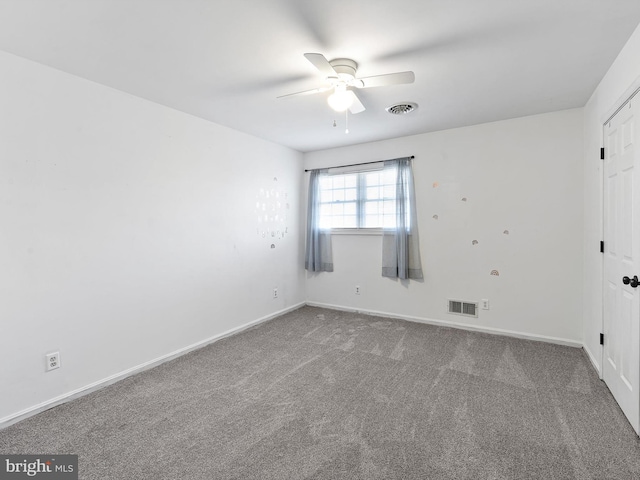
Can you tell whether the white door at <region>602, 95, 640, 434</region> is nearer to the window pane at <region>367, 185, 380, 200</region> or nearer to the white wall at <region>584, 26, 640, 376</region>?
the white wall at <region>584, 26, 640, 376</region>

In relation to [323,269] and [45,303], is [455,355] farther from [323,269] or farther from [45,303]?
[45,303]

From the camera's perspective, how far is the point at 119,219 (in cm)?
269

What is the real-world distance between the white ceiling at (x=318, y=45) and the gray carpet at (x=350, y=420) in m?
2.45

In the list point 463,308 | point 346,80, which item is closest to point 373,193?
point 463,308

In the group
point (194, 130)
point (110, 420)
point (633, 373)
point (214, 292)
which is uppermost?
point (194, 130)

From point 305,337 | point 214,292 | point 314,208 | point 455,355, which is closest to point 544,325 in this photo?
point 455,355

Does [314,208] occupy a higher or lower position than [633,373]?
higher

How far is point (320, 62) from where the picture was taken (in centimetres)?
192

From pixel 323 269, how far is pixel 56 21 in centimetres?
380

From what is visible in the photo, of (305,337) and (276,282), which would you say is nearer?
(305,337)

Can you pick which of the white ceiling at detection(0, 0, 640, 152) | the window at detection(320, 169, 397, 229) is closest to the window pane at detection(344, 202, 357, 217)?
the window at detection(320, 169, 397, 229)

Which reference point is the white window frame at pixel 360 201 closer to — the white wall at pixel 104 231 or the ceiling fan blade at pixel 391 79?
the white wall at pixel 104 231

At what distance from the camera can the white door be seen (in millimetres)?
1953

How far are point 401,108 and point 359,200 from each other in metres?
1.62
